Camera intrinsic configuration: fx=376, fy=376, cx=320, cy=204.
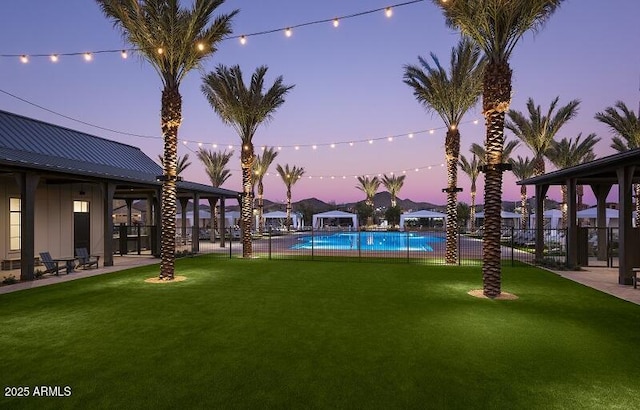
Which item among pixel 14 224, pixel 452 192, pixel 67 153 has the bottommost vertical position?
pixel 14 224

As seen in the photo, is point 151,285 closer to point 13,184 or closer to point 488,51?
point 13,184

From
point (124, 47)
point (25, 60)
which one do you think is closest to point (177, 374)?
point (124, 47)

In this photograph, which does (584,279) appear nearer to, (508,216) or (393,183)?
(508,216)

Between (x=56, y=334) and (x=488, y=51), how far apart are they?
13043mm

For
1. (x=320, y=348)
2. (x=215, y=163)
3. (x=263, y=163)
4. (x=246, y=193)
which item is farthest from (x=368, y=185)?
(x=320, y=348)

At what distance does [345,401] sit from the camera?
450 cm

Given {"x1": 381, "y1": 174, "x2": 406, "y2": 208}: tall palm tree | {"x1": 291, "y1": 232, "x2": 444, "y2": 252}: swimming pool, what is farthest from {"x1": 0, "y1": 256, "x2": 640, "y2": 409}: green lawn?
{"x1": 381, "y1": 174, "x2": 406, "y2": 208}: tall palm tree

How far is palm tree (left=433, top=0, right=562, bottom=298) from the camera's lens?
10617 mm

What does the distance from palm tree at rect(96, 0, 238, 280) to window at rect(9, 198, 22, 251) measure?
803 cm

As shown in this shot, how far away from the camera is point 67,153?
19.6 meters

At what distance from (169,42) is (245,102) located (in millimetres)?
7978

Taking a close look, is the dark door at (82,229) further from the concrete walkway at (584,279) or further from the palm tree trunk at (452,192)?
the palm tree trunk at (452,192)

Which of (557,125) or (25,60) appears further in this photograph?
(557,125)

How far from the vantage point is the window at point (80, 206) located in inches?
807
